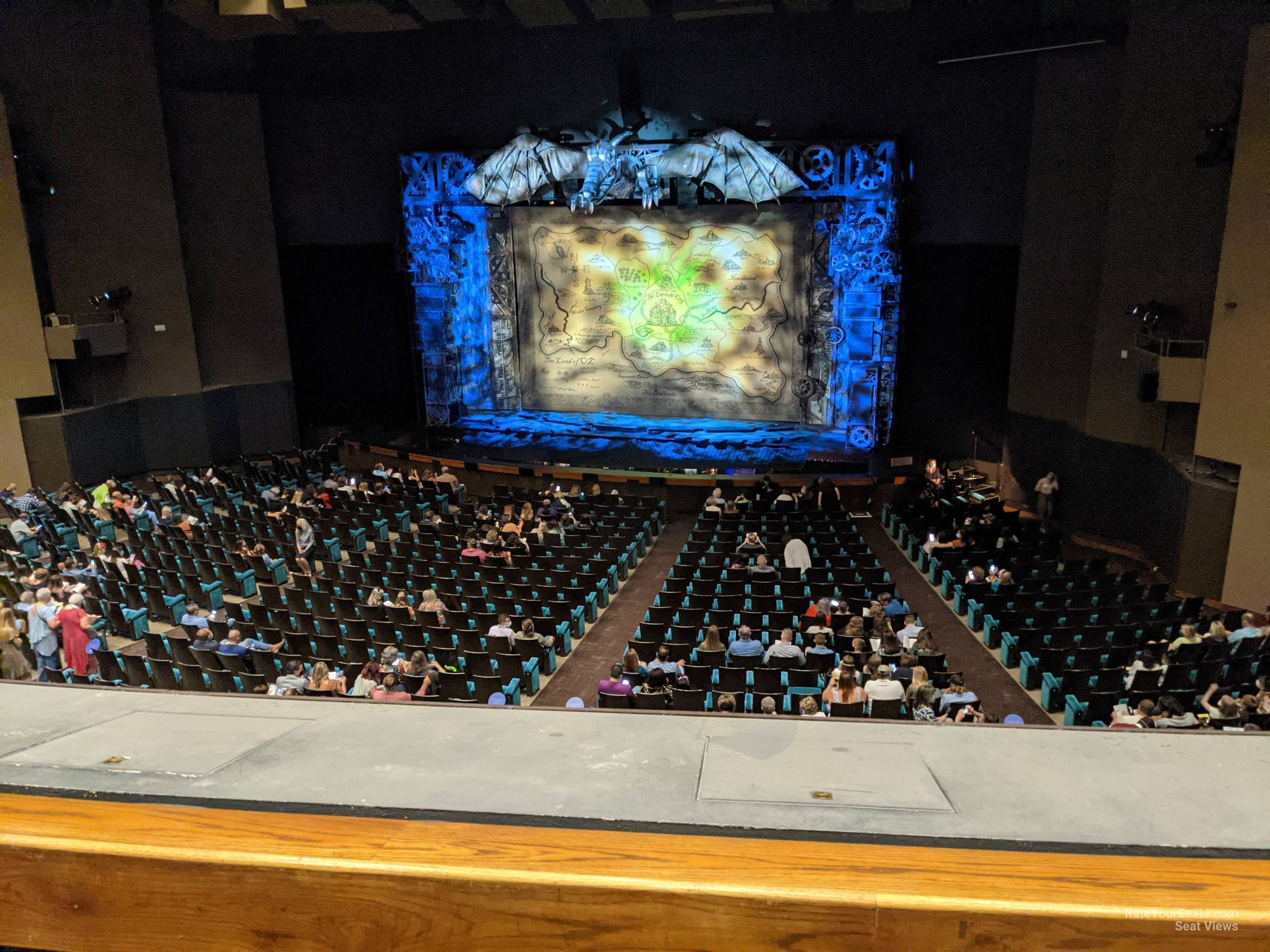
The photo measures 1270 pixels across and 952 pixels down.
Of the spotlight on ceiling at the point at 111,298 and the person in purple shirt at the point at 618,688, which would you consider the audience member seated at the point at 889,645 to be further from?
the spotlight on ceiling at the point at 111,298

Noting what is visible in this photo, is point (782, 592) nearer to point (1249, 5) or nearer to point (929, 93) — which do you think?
point (1249, 5)

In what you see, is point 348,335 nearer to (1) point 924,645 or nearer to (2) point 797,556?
(2) point 797,556

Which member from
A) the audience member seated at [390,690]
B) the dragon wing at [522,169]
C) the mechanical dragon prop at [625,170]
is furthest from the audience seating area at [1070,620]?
the dragon wing at [522,169]

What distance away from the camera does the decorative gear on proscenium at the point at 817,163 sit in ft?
63.7

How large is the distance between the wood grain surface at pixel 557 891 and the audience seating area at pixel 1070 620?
7.66 m

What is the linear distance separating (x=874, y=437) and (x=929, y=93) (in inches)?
281

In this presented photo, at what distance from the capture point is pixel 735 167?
1970 cm

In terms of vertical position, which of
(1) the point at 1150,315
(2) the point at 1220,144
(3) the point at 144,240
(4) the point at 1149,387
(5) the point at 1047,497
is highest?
(2) the point at 1220,144

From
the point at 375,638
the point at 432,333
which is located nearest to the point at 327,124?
the point at 432,333

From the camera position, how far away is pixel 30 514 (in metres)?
15.1

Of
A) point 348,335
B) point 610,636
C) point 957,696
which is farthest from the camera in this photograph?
point 348,335

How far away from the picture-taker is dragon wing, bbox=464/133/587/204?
2058cm

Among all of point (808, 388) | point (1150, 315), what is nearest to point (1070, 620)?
point (1150, 315)

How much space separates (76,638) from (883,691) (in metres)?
7.70
